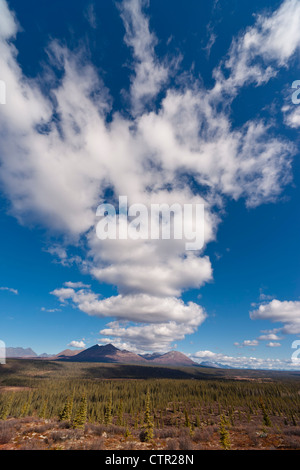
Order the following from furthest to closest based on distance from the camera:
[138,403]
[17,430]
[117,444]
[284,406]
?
[138,403], [284,406], [17,430], [117,444]

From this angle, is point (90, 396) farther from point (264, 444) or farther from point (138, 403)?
point (264, 444)

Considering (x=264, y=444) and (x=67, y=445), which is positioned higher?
(x=67, y=445)

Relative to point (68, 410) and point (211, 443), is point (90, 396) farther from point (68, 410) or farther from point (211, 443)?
point (211, 443)

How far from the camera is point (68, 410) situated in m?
44.2

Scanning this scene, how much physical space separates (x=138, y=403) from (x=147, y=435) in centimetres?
10975
